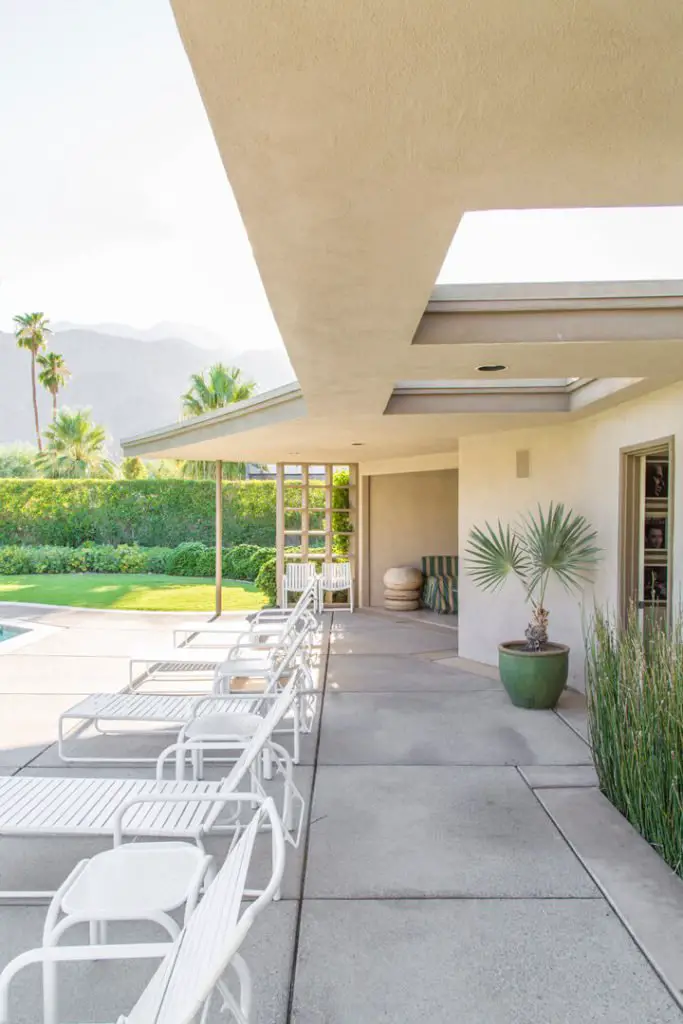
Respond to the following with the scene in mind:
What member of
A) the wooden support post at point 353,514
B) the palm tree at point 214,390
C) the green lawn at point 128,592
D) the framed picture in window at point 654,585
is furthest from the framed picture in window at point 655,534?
the palm tree at point 214,390

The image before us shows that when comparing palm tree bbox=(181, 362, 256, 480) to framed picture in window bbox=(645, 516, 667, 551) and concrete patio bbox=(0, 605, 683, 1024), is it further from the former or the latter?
concrete patio bbox=(0, 605, 683, 1024)

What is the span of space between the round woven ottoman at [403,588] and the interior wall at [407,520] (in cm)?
63

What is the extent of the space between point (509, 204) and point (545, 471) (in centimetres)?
566

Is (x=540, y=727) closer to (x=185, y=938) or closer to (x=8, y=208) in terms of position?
(x=185, y=938)

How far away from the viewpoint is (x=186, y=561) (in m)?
19.8

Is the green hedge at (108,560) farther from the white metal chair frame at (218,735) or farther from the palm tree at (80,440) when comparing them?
the white metal chair frame at (218,735)

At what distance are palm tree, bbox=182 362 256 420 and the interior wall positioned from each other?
43.5 feet

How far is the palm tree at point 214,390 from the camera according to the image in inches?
1011

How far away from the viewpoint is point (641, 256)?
3535 mm

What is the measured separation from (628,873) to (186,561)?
56.3ft

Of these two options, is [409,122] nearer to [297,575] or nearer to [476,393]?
[476,393]

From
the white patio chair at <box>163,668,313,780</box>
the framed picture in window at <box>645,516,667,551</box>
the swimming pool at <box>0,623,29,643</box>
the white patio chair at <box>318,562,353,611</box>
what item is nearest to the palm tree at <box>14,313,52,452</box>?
the swimming pool at <box>0,623,29,643</box>

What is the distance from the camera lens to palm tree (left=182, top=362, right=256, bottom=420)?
25.7m

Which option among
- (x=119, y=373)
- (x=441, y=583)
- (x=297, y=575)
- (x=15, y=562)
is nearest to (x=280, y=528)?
(x=297, y=575)
